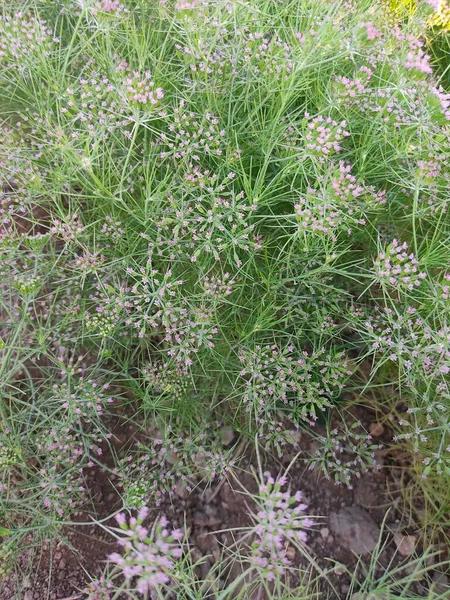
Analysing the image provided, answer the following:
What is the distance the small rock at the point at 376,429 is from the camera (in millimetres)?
2496

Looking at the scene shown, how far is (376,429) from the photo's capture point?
2.50 metres

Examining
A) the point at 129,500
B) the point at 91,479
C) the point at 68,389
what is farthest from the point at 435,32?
the point at 91,479

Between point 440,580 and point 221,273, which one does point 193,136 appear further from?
point 440,580

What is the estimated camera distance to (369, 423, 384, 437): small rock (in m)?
2.50

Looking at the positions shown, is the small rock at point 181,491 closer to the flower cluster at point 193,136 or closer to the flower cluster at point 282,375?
the flower cluster at point 282,375

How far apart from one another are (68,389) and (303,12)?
1.87m

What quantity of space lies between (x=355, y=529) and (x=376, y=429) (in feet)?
1.62

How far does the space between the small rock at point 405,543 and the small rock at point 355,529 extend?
10 cm

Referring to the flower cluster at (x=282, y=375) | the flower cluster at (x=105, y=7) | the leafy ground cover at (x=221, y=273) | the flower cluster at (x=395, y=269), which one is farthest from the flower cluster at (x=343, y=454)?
the flower cluster at (x=105, y=7)

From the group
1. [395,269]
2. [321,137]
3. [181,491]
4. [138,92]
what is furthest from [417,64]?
[181,491]

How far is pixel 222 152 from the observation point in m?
2.10

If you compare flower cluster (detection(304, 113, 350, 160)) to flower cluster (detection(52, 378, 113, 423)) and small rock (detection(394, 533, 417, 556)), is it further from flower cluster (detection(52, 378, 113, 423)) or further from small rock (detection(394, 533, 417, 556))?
small rock (detection(394, 533, 417, 556))

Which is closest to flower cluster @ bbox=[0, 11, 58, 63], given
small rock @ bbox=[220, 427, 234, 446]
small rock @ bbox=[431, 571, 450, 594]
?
small rock @ bbox=[220, 427, 234, 446]

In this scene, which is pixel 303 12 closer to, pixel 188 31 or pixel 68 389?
pixel 188 31
